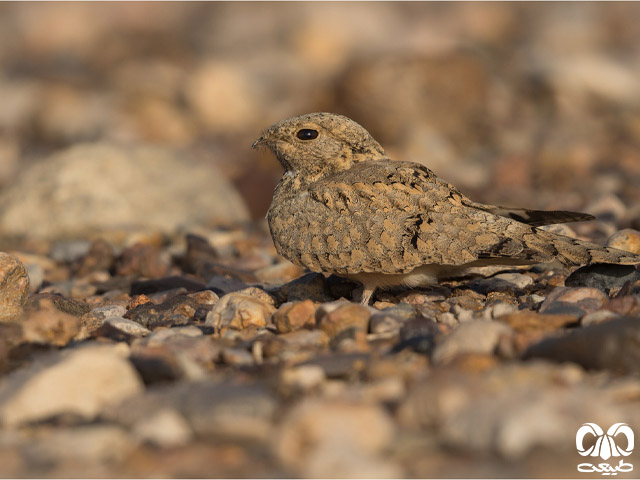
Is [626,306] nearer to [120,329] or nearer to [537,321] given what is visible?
[537,321]

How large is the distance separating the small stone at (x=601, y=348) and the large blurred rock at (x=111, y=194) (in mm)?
6882

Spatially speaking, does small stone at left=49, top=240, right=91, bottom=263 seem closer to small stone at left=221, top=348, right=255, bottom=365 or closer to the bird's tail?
small stone at left=221, top=348, right=255, bottom=365

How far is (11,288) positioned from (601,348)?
3.61 metres

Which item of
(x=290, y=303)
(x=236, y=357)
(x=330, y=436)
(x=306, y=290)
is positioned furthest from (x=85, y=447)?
(x=306, y=290)

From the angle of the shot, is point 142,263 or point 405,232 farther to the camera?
point 142,263

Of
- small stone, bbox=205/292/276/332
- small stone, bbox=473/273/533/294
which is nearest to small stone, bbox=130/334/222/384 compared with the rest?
small stone, bbox=205/292/276/332

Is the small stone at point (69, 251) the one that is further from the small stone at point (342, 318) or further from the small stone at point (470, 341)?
the small stone at point (470, 341)

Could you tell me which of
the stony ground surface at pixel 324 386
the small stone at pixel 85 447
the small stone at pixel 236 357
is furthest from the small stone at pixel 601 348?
the small stone at pixel 85 447

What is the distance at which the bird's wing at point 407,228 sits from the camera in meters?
4.91

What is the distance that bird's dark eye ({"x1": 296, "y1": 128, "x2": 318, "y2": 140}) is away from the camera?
19.2ft

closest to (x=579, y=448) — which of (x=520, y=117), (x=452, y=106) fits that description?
(x=452, y=106)

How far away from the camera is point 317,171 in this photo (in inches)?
231

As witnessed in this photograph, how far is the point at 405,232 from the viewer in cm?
499

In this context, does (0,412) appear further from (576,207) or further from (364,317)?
(576,207)
